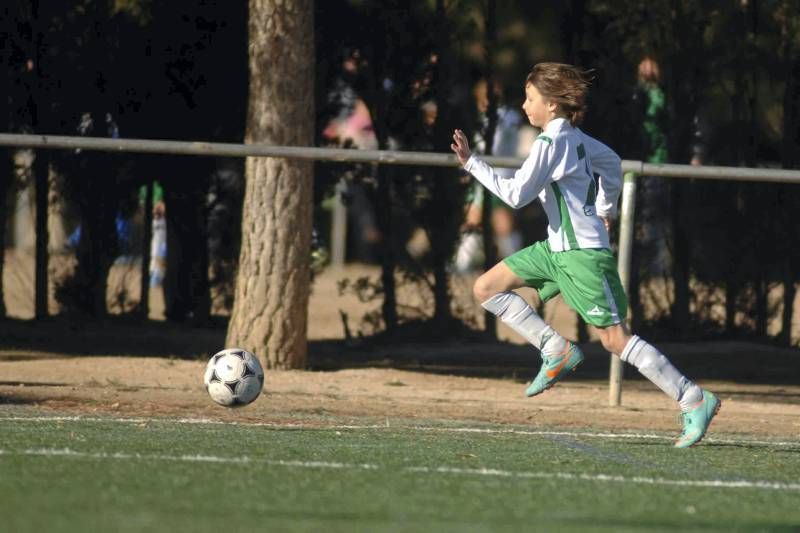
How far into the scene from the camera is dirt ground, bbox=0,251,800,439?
9859 millimetres

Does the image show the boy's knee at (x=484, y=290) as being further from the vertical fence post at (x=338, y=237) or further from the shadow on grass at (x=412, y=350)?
the vertical fence post at (x=338, y=237)

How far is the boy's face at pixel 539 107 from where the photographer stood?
7934 millimetres

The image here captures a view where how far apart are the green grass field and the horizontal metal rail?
8.93 feet

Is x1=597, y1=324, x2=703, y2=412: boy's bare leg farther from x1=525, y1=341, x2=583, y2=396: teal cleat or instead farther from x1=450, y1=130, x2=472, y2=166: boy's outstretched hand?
x1=450, y1=130, x2=472, y2=166: boy's outstretched hand

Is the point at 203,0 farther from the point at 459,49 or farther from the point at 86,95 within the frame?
the point at 459,49

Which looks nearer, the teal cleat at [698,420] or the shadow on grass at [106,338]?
the teal cleat at [698,420]

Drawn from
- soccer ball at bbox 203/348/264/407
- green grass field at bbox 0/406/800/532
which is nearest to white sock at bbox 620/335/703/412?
green grass field at bbox 0/406/800/532

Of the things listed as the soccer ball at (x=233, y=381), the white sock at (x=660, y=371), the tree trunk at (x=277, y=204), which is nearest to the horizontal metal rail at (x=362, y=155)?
the tree trunk at (x=277, y=204)

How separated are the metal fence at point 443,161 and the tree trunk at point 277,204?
1.84 metres

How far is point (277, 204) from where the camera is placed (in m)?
12.8

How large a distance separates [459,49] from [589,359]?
370 cm

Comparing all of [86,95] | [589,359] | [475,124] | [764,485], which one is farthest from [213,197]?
[764,485]

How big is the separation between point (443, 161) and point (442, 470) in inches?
172

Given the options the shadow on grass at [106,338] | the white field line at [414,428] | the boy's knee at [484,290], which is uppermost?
the boy's knee at [484,290]
